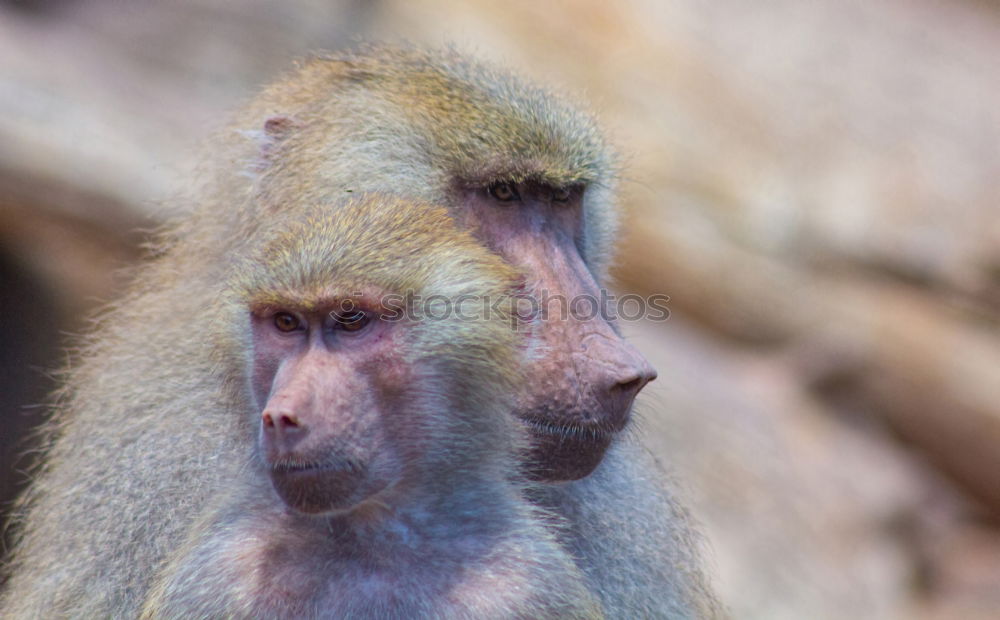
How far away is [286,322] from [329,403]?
20 centimetres

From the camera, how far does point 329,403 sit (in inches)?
81.0

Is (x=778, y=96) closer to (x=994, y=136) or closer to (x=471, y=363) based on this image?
(x=994, y=136)

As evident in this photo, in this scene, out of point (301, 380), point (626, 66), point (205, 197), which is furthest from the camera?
point (626, 66)

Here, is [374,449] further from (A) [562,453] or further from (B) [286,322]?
(A) [562,453]

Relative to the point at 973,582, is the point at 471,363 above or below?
above

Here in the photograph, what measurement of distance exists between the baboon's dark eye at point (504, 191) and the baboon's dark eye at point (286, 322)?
669mm

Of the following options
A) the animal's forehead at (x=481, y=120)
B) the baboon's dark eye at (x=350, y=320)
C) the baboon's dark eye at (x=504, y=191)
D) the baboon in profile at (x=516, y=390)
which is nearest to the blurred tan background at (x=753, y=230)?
the baboon in profile at (x=516, y=390)

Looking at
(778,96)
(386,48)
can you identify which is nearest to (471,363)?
(386,48)

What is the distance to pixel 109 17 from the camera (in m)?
5.34

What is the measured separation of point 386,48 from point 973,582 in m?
5.01

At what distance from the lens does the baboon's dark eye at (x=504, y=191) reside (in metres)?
2.62

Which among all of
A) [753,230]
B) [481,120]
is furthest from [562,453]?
[753,230]

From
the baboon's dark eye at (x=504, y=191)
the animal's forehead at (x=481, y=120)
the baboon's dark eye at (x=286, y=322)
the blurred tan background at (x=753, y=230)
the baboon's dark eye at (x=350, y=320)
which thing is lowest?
the blurred tan background at (x=753, y=230)

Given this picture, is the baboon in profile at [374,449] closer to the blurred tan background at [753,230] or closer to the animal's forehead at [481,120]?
the animal's forehead at [481,120]
